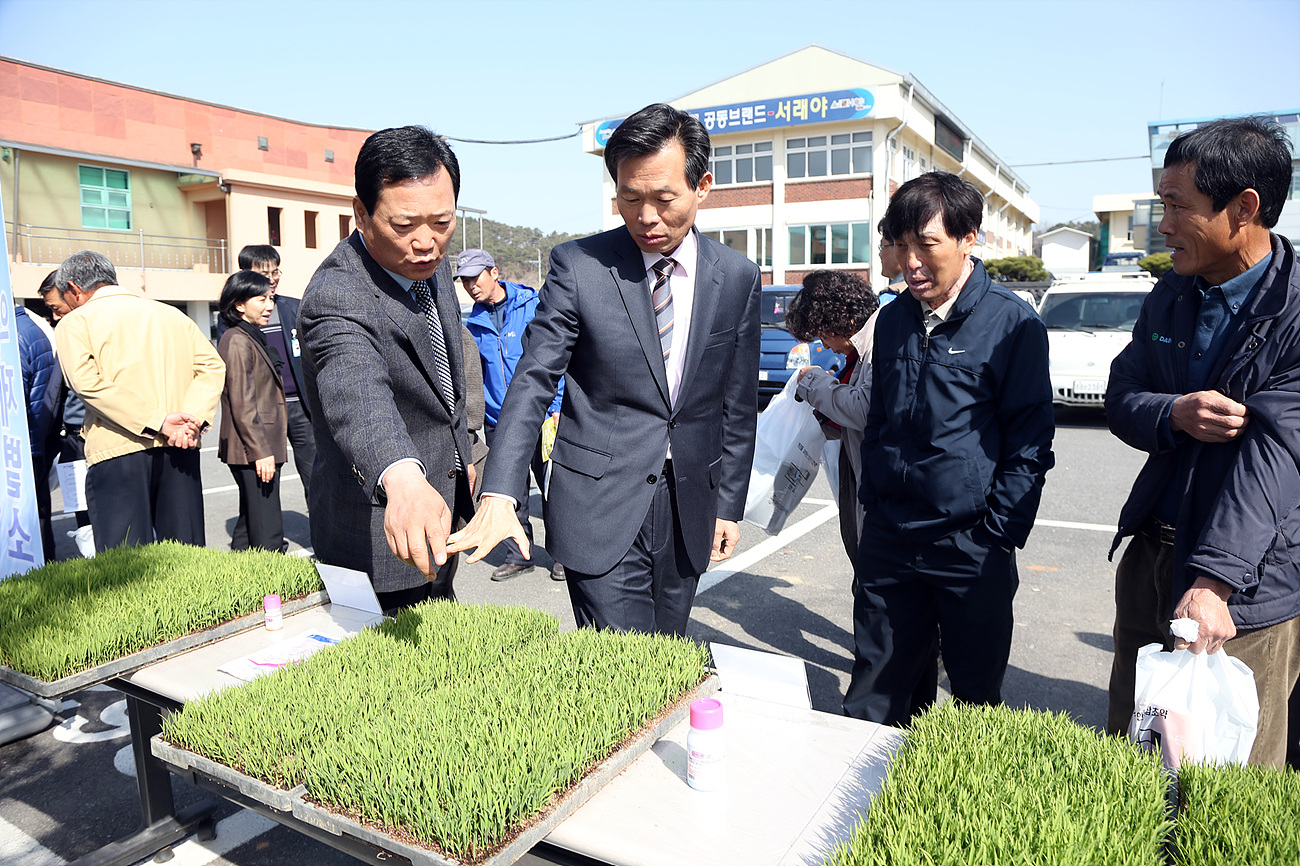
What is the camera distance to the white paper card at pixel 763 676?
1965 millimetres

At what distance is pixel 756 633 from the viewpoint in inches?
183

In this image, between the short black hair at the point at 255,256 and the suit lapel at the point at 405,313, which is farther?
the short black hair at the point at 255,256

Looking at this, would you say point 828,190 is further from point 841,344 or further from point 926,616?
point 926,616

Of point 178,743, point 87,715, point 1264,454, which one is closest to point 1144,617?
point 1264,454

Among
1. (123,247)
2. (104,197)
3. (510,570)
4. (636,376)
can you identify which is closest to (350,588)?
(636,376)

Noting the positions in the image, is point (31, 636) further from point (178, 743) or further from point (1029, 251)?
point (1029, 251)

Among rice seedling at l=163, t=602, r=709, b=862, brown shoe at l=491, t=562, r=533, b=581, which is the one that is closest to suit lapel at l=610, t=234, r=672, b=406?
rice seedling at l=163, t=602, r=709, b=862

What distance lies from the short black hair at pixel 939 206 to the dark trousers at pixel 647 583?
1.09 m

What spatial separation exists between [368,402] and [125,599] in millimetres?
999

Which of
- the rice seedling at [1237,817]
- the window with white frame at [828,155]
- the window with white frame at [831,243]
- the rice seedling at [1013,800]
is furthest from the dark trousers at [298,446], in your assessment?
the window with white frame at [828,155]

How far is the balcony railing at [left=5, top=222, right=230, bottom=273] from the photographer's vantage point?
22.2 metres

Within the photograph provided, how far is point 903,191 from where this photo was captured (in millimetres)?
2758

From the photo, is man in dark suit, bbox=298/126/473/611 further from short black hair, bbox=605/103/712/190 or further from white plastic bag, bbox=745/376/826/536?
white plastic bag, bbox=745/376/826/536

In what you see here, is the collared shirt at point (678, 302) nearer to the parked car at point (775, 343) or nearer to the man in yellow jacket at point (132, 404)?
the man in yellow jacket at point (132, 404)
